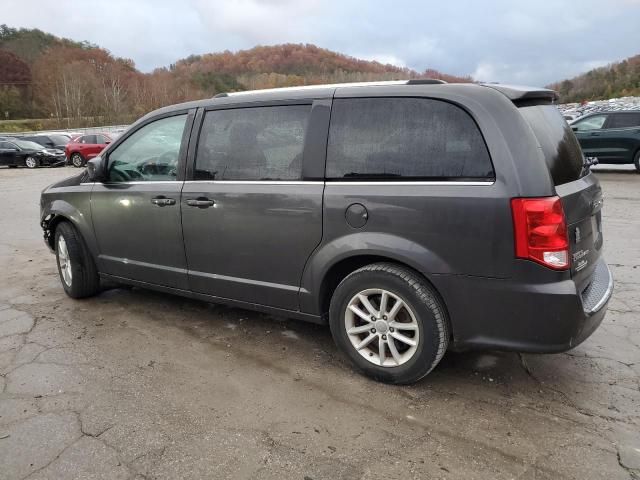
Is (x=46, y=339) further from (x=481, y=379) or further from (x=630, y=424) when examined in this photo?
(x=630, y=424)

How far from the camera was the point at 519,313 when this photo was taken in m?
2.64

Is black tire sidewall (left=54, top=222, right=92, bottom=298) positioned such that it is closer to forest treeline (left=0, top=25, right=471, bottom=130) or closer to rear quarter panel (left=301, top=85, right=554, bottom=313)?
rear quarter panel (left=301, top=85, right=554, bottom=313)

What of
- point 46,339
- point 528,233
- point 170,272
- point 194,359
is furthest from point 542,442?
point 46,339

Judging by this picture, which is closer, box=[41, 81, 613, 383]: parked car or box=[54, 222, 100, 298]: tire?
box=[41, 81, 613, 383]: parked car

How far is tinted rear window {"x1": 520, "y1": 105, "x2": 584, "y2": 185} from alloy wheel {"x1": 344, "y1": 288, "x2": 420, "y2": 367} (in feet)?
3.62

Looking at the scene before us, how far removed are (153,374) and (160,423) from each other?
24.0 inches

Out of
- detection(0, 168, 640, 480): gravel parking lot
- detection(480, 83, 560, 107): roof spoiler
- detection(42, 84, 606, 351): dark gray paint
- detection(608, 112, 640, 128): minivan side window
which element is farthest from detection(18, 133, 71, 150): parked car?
detection(480, 83, 560, 107): roof spoiler

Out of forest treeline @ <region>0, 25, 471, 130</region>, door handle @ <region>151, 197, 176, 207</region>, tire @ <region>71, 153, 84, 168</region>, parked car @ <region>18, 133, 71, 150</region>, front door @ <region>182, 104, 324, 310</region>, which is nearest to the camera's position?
front door @ <region>182, 104, 324, 310</region>

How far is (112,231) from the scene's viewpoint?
4.29 meters

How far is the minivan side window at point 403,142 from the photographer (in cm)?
273

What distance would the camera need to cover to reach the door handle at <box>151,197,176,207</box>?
12.5 feet

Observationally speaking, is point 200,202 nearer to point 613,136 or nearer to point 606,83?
point 613,136

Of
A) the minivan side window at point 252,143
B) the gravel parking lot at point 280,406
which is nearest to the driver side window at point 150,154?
the minivan side window at point 252,143

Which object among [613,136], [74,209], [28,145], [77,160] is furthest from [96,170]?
[28,145]
